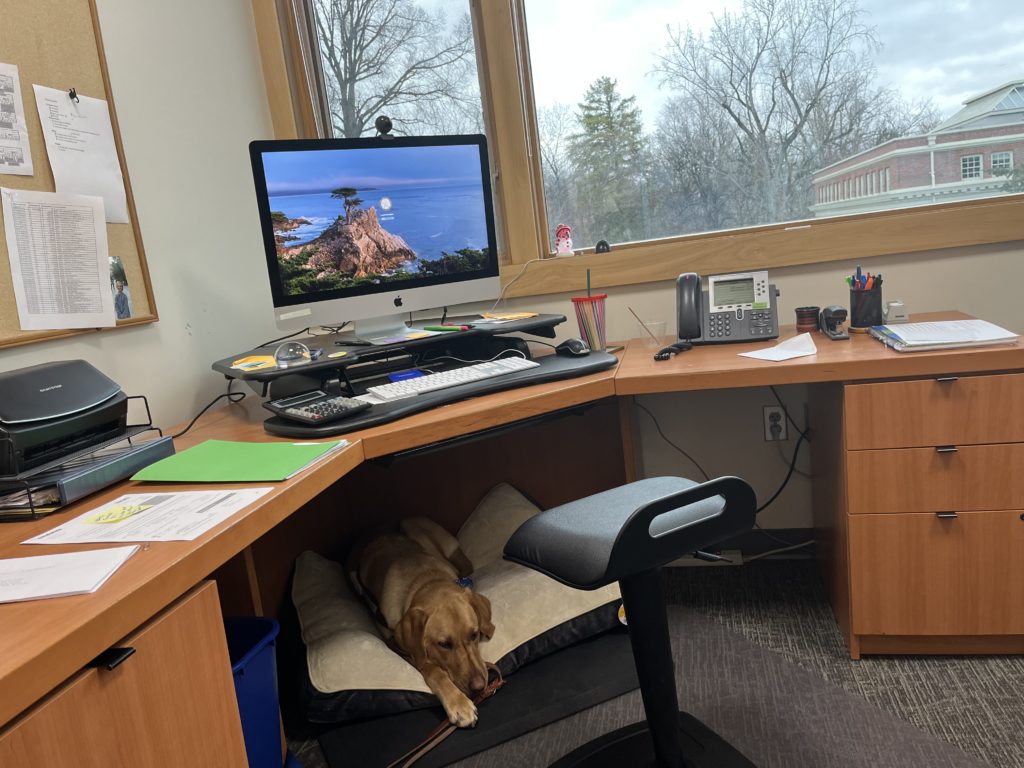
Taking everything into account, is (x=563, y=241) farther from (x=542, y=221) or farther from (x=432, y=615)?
(x=432, y=615)

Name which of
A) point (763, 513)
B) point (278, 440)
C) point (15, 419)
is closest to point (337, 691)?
point (278, 440)

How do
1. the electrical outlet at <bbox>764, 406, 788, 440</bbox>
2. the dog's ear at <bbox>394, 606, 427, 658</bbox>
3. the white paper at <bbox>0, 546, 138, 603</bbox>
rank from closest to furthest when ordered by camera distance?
the white paper at <bbox>0, 546, 138, 603</bbox>, the dog's ear at <bbox>394, 606, 427, 658</bbox>, the electrical outlet at <bbox>764, 406, 788, 440</bbox>

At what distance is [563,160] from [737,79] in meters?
0.59

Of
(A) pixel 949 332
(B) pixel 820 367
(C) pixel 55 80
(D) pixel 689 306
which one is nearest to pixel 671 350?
(D) pixel 689 306

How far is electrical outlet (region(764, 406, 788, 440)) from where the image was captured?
228 centimetres

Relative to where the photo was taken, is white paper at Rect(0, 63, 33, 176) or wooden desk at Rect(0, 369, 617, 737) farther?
white paper at Rect(0, 63, 33, 176)

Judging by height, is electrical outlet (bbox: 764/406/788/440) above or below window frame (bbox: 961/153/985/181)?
below

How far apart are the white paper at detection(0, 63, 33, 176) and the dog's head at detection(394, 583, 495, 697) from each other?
4.16 ft

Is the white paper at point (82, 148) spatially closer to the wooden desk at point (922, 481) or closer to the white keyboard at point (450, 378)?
the white keyboard at point (450, 378)

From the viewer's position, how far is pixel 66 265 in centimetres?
154

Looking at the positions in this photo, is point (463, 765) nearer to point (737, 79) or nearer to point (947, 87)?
point (737, 79)

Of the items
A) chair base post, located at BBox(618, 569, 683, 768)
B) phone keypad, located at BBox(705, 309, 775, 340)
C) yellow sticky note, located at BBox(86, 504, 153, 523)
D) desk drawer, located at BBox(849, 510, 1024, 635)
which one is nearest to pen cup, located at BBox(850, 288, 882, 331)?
phone keypad, located at BBox(705, 309, 775, 340)

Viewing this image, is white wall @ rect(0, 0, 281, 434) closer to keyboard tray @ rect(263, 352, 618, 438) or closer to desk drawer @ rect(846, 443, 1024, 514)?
keyboard tray @ rect(263, 352, 618, 438)

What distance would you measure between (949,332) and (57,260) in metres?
1.94
